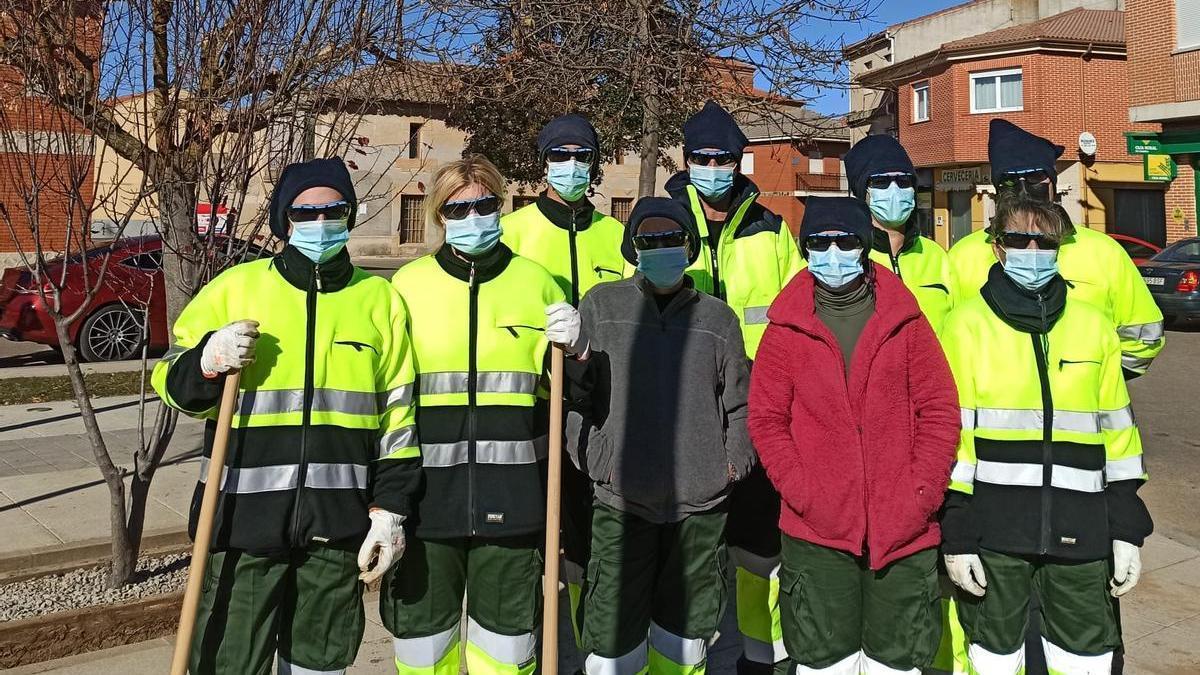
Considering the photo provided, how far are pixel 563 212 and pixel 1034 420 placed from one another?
1.94 metres

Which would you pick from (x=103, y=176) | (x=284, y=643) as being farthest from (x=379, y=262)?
(x=284, y=643)

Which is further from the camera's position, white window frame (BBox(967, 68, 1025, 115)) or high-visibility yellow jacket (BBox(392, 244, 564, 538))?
white window frame (BBox(967, 68, 1025, 115))

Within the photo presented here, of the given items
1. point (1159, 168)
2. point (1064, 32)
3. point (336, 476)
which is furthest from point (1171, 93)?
point (336, 476)

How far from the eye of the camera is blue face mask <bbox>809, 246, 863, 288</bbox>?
346cm

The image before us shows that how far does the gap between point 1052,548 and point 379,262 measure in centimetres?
3741

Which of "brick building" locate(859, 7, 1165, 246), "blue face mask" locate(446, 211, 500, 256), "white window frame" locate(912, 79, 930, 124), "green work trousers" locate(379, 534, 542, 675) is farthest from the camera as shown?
"white window frame" locate(912, 79, 930, 124)

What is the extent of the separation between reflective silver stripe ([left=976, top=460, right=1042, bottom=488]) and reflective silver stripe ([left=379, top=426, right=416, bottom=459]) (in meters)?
1.87

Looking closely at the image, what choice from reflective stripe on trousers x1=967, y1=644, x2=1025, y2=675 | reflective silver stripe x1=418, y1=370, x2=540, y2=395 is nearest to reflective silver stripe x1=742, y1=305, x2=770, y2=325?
reflective silver stripe x1=418, y1=370, x2=540, y2=395

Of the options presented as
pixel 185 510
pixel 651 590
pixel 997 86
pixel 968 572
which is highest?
pixel 997 86

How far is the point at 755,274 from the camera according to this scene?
13.8 ft

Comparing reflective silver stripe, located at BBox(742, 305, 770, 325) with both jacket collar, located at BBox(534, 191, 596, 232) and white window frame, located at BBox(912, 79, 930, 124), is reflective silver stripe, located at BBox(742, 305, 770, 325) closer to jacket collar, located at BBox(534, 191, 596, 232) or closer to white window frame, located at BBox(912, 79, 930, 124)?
jacket collar, located at BBox(534, 191, 596, 232)

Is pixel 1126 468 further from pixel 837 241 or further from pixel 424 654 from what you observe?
pixel 424 654

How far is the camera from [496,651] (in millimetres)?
3557

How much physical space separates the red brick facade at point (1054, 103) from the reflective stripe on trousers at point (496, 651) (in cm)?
3196
